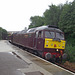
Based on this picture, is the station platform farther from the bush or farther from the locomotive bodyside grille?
the bush

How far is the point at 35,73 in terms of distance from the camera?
7.31m

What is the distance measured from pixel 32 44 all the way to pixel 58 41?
341cm

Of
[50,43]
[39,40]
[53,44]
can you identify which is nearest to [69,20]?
[39,40]

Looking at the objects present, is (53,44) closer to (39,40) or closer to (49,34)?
(49,34)

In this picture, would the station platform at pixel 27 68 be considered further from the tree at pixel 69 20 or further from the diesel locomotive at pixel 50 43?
the tree at pixel 69 20

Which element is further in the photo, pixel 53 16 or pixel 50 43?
pixel 53 16

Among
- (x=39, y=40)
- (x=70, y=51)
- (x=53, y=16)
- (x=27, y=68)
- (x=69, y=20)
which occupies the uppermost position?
(x=53, y=16)

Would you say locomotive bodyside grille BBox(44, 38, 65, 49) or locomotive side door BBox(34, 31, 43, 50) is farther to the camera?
locomotive side door BBox(34, 31, 43, 50)

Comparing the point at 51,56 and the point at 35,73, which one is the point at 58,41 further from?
the point at 35,73

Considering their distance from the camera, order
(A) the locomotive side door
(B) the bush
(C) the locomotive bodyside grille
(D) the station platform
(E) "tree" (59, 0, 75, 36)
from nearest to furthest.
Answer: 1. (D) the station platform
2. (C) the locomotive bodyside grille
3. (A) the locomotive side door
4. (B) the bush
5. (E) "tree" (59, 0, 75, 36)

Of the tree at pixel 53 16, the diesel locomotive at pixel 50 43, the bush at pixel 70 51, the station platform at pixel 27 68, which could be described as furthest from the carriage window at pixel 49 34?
the tree at pixel 53 16

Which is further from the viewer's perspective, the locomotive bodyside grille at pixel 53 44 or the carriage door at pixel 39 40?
the carriage door at pixel 39 40

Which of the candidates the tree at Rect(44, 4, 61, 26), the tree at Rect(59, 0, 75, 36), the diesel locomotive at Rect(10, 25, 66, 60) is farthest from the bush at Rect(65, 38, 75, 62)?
the tree at Rect(44, 4, 61, 26)

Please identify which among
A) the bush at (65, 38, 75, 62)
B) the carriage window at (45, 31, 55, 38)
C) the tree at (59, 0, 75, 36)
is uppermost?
the tree at (59, 0, 75, 36)
